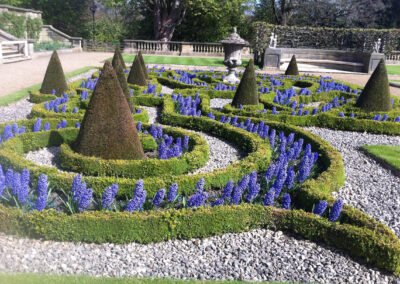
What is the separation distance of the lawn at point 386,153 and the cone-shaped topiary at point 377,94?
3.25 meters

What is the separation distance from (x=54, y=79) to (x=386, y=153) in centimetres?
1014

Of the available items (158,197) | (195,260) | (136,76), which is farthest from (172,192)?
(136,76)

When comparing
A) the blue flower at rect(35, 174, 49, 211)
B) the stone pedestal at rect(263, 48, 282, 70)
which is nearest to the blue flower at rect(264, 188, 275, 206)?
the blue flower at rect(35, 174, 49, 211)

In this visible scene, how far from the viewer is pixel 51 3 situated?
46219 millimetres

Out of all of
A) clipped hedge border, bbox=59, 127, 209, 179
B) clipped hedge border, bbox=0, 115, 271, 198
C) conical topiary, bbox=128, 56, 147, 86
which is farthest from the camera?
conical topiary, bbox=128, 56, 147, 86

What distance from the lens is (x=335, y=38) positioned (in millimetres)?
35750

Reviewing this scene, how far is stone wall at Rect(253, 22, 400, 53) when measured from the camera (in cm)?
3403

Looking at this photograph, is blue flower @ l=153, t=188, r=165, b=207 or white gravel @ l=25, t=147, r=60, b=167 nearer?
blue flower @ l=153, t=188, r=165, b=207

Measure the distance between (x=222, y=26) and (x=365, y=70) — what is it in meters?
18.4

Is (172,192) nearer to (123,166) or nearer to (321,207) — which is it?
(123,166)

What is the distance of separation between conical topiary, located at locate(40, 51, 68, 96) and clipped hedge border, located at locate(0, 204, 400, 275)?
9027 mm

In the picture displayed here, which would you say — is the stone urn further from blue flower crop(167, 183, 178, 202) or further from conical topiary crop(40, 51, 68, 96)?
blue flower crop(167, 183, 178, 202)

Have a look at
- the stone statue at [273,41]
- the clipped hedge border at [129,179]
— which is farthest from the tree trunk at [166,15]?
the clipped hedge border at [129,179]

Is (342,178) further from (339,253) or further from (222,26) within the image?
(222,26)
